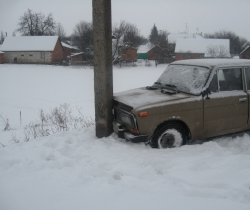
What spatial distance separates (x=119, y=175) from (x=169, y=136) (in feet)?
5.12

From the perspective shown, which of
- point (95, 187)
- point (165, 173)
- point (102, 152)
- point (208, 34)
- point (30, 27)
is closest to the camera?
point (95, 187)

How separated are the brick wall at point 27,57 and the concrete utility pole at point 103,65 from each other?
48164 millimetres

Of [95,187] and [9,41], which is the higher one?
[9,41]

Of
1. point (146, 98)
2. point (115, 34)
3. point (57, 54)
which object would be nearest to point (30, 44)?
point (57, 54)

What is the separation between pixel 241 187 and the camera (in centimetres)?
304

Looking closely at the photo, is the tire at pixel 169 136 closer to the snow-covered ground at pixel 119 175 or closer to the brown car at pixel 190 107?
the brown car at pixel 190 107

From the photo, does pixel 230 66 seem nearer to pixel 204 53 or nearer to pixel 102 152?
pixel 102 152

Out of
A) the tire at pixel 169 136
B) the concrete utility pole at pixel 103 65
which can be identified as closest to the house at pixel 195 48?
the concrete utility pole at pixel 103 65

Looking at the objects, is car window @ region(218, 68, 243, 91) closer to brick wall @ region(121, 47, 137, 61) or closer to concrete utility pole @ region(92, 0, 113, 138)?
concrete utility pole @ region(92, 0, 113, 138)

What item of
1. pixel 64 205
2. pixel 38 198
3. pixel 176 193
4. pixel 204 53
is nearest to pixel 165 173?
pixel 176 193

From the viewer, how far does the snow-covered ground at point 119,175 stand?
2807mm

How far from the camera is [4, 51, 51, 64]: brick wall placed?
164 ft

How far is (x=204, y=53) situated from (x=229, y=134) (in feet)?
153

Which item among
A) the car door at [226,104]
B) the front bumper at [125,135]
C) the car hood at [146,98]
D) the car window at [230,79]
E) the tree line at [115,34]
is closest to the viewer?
the front bumper at [125,135]
